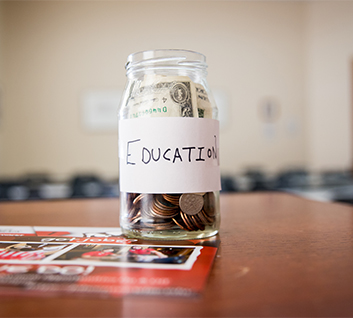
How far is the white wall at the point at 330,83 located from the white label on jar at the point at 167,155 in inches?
194

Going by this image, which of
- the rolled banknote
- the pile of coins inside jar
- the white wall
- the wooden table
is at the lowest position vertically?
the wooden table

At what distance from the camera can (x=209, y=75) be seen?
15.9 ft

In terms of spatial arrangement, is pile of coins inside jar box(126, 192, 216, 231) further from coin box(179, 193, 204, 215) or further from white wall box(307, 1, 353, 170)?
white wall box(307, 1, 353, 170)

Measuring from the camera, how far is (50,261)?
0.29 meters

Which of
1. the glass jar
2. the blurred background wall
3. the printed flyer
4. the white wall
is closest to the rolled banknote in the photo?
the glass jar

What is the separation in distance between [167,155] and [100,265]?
15cm

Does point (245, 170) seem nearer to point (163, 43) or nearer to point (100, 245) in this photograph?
point (163, 43)

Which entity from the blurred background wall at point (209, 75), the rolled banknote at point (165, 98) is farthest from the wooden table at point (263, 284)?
A: the blurred background wall at point (209, 75)

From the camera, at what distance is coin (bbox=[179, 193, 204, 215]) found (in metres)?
0.38

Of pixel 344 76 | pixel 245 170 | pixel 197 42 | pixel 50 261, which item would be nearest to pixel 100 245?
pixel 50 261

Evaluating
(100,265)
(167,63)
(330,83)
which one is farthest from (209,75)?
(100,265)

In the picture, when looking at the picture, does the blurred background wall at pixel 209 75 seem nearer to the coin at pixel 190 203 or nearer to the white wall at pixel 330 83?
the white wall at pixel 330 83

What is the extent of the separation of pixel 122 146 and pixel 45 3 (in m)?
5.08

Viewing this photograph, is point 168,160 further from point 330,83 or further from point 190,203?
point 330,83
